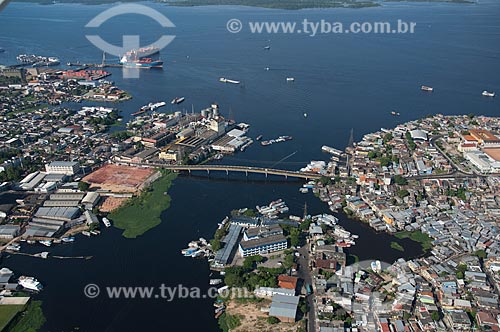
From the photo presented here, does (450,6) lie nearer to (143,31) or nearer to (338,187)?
(143,31)

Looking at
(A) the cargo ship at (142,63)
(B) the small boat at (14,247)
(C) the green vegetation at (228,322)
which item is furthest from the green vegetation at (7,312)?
(A) the cargo ship at (142,63)

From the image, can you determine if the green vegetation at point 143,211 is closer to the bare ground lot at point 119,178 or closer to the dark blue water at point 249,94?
the dark blue water at point 249,94

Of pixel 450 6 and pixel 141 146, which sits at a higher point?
pixel 450 6

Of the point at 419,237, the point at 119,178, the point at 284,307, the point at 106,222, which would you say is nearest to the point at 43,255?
the point at 106,222

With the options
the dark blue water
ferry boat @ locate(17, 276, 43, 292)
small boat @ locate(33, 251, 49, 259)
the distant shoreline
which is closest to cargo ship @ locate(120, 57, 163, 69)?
the dark blue water

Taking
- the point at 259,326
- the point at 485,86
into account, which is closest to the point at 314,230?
the point at 259,326

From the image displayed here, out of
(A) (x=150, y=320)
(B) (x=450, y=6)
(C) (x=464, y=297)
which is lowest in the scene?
(A) (x=150, y=320)

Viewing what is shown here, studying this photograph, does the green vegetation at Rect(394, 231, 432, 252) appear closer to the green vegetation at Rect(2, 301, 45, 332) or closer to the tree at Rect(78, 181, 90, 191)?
the green vegetation at Rect(2, 301, 45, 332)

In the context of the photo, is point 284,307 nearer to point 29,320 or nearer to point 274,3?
point 29,320
